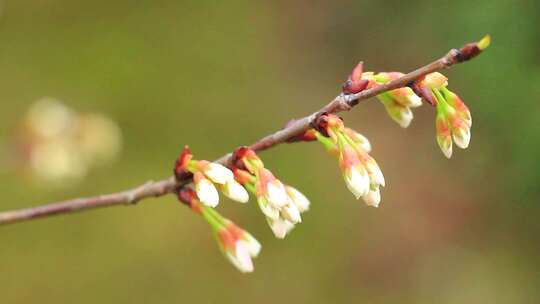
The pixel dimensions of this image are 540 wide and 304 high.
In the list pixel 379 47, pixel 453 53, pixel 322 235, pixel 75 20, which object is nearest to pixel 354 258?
pixel 322 235

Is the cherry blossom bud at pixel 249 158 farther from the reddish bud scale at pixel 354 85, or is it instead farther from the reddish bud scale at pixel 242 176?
the reddish bud scale at pixel 354 85

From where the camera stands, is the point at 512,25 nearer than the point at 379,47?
Yes

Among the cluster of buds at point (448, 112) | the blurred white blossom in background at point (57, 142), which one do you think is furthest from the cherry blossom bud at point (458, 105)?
the blurred white blossom in background at point (57, 142)

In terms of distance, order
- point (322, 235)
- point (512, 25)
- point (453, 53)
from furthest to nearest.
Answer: point (322, 235), point (512, 25), point (453, 53)

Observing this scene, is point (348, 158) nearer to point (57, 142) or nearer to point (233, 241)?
point (233, 241)

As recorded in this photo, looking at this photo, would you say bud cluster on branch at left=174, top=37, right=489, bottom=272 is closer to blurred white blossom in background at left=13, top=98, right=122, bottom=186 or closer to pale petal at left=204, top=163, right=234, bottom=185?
pale petal at left=204, top=163, right=234, bottom=185

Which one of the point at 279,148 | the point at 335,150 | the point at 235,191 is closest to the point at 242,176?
the point at 235,191

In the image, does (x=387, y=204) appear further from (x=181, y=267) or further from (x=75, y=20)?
(x=75, y=20)
